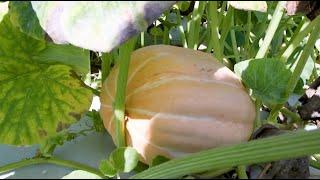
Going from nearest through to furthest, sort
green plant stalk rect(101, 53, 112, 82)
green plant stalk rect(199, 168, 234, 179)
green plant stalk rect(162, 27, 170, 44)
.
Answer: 1. green plant stalk rect(199, 168, 234, 179)
2. green plant stalk rect(101, 53, 112, 82)
3. green plant stalk rect(162, 27, 170, 44)

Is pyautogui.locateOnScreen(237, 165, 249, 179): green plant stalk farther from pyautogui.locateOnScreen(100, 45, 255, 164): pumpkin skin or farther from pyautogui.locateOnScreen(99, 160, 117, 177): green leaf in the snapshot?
pyautogui.locateOnScreen(99, 160, 117, 177): green leaf

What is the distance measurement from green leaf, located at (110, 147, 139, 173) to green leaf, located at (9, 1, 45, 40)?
206 mm

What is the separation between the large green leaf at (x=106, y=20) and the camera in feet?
2.49

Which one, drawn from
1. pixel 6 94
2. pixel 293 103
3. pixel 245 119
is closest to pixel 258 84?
pixel 245 119

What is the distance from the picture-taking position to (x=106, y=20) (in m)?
0.76

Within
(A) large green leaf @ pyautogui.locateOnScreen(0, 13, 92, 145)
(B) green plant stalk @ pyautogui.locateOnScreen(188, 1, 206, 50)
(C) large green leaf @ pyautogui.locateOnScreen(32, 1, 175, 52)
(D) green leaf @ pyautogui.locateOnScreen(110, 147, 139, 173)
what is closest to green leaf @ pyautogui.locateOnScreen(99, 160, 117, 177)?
(D) green leaf @ pyautogui.locateOnScreen(110, 147, 139, 173)

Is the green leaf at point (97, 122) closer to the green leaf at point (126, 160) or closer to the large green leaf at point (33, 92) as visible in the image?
the large green leaf at point (33, 92)

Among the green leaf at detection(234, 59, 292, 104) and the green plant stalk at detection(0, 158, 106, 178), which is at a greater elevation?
the green leaf at detection(234, 59, 292, 104)

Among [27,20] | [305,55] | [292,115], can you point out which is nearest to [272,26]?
[305,55]

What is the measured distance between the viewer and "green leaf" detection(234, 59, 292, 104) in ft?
3.35

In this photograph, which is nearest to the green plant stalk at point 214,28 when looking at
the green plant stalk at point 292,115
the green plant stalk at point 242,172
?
the green plant stalk at point 292,115

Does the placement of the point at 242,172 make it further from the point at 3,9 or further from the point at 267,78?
the point at 3,9

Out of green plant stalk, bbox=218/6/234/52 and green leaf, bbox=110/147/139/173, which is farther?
green plant stalk, bbox=218/6/234/52

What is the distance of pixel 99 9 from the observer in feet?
2.49
